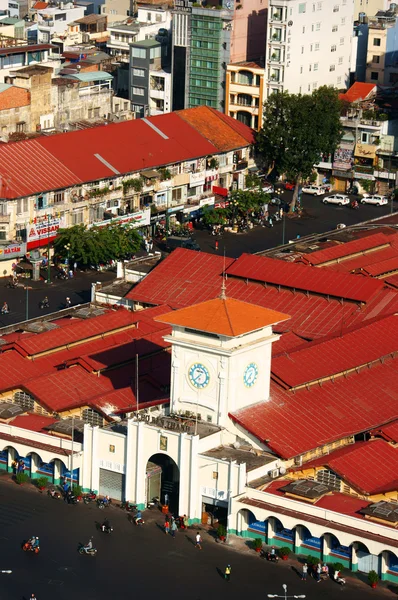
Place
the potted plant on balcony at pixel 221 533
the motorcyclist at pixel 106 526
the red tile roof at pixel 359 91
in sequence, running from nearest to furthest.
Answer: the potted plant on balcony at pixel 221 533 → the motorcyclist at pixel 106 526 → the red tile roof at pixel 359 91

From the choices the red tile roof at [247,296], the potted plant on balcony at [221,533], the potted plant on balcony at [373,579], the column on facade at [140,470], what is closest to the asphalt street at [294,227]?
the red tile roof at [247,296]

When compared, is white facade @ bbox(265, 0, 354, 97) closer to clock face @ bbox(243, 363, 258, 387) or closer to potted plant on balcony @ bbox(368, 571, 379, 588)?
clock face @ bbox(243, 363, 258, 387)

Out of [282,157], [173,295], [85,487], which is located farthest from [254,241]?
[85,487]

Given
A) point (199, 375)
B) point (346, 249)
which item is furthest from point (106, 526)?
point (346, 249)

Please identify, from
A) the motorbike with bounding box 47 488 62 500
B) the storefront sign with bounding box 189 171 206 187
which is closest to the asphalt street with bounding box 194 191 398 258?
the storefront sign with bounding box 189 171 206 187

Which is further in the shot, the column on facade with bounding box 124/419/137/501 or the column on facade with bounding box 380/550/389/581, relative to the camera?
the column on facade with bounding box 124/419/137/501

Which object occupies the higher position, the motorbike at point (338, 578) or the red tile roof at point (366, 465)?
the red tile roof at point (366, 465)

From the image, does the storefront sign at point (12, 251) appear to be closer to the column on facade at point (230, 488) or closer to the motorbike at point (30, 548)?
the column on facade at point (230, 488)
